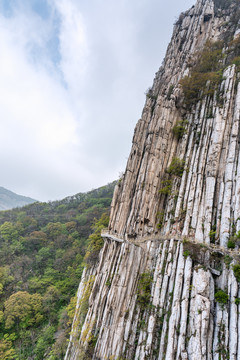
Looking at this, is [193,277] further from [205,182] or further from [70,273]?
[70,273]

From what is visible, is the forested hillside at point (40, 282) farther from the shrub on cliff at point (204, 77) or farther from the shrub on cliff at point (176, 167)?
the shrub on cliff at point (204, 77)

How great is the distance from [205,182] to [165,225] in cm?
652

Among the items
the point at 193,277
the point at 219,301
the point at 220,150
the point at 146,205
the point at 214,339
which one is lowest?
the point at 214,339

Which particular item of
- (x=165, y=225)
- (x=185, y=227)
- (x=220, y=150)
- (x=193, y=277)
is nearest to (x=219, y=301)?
(x=193, y=277)

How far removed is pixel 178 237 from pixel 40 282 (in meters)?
27.8

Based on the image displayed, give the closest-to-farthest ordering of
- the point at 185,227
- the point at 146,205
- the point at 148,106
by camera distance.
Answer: the point at 185,227
the point at 146,205
the point at 148,106

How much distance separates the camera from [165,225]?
21.0 metres

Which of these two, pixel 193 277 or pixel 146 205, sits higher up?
pixel 146 205

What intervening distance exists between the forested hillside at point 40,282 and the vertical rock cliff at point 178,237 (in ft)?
17.4

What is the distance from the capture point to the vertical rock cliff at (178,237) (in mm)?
12250

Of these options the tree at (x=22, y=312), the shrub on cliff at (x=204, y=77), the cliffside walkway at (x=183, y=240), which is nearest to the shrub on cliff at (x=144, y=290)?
the cliffside walkway at (x=183, y=240)

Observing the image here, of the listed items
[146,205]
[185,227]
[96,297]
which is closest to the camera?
[185,227]

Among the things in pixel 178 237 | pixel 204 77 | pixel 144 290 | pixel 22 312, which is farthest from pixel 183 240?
pixel 22 312

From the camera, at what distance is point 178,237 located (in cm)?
1677
